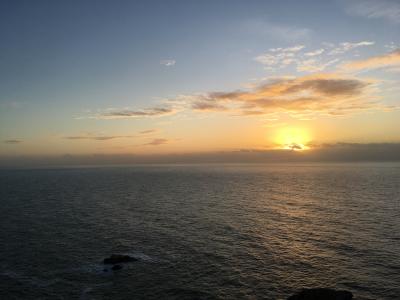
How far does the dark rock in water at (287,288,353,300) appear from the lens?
37.0m

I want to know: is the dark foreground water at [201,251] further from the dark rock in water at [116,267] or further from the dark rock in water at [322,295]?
the dark rock in water at [322,295]

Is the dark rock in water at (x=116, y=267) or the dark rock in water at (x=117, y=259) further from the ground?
the dark rock in water at (x=117, y=259)

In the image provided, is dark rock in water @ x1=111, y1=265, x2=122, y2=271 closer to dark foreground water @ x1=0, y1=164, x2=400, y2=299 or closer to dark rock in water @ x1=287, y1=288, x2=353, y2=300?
dark foreground water @ x1=0, y1=164, x2=400, y2=299

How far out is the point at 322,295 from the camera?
122ft

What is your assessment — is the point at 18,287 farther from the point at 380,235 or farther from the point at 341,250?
the point at 380,235

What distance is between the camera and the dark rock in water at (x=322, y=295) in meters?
37.0

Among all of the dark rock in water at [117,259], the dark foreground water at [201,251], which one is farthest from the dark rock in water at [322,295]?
the dark rock in water at [117,259]

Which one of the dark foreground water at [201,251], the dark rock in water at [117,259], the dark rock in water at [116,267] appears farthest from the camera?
the dark rock in water at [117,259]

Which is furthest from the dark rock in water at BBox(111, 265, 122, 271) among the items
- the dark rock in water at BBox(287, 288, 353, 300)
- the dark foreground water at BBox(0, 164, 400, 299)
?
the dark rock in water at BBox(287, 288, 353, 300)

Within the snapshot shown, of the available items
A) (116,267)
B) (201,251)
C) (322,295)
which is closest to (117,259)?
(116,267)

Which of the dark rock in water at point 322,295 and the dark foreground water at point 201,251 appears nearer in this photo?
the dark rock in water at point 322,295

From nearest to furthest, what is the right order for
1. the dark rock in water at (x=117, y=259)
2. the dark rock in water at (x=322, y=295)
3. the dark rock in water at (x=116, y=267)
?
the dark rock in water at (x=322, y=295) → the dark rock in water at (x=116, y=267) → the dark rock in water at (x=117, y=259)

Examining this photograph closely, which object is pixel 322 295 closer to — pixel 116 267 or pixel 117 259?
pixel 116 267

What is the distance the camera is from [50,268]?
50.8 metres
